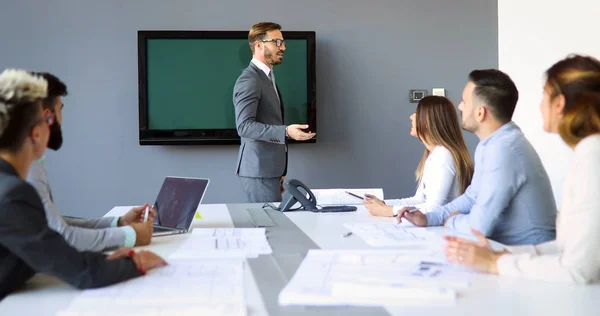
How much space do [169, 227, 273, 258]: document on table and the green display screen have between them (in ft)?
7.67

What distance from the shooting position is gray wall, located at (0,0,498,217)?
15.3ft

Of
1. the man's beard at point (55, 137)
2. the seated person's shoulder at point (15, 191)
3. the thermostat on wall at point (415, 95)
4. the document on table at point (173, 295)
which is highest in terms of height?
A: the thermostat on wall at point (415, 95)

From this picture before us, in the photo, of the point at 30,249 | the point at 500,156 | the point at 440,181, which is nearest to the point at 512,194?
the point at 500,156

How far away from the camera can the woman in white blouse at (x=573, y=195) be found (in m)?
1.45

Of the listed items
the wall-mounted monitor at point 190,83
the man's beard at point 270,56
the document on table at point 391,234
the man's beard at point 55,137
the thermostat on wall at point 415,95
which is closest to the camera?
the man's beard at point 55,137

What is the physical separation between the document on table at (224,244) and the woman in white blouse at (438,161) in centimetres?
76

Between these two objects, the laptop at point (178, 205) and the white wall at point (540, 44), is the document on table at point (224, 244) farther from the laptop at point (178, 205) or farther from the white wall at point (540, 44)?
the white wall at point (540, 44)

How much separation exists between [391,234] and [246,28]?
290 cm

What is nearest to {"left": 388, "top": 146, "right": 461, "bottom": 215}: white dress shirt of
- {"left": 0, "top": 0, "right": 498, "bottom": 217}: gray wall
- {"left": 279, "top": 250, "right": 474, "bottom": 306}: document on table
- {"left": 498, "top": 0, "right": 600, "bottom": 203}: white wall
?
{"left": 279, "top": 250, "right": 474, "bottom": 306}: document on table

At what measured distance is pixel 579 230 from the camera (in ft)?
4.74

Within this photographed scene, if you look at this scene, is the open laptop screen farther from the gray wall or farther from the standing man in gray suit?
the gray wall

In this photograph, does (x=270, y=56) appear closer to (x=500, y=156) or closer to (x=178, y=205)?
(x=178, y=205)

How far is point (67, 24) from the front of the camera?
4652 mm

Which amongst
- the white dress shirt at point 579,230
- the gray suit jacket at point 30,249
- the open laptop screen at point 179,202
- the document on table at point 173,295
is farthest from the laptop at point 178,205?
the white dress shirt at point 579,230
